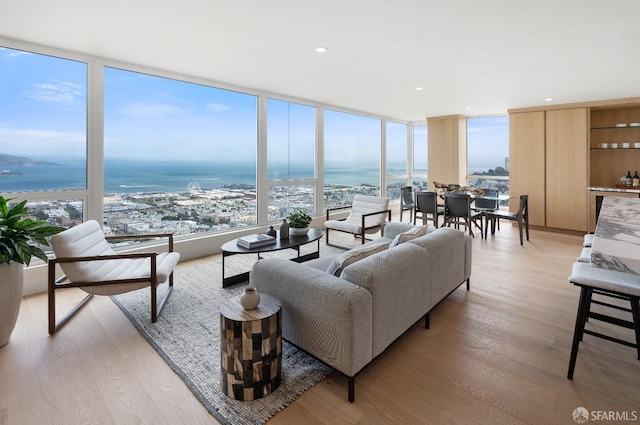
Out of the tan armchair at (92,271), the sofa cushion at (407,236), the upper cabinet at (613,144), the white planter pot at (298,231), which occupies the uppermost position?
the upper cabinet at (613,144)

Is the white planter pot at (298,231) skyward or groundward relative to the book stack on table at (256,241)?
skyward

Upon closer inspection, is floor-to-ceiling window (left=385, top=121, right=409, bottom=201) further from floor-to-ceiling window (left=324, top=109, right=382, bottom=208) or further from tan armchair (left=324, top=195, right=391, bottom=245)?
tan armchair (left=324, top=195, right=391, bottom=245)

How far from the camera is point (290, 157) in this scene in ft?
19.7

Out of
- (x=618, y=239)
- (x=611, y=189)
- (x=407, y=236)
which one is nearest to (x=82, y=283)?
(x=407, y=236)

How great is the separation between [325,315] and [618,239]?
1426mm

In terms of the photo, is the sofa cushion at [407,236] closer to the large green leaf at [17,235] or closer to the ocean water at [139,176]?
the large green leaf at [17,235]

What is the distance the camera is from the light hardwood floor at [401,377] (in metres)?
1.75

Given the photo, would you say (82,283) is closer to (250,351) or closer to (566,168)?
(250,351)

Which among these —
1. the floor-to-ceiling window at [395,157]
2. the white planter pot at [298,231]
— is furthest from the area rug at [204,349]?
the floor-to-ceiling window at [395,157]

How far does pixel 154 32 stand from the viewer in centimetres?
307

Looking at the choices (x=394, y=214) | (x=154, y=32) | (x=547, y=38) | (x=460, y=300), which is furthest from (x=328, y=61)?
(x=394, y=214)

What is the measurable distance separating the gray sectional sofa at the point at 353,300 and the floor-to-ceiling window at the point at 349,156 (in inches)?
178

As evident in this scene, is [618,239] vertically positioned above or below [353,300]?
above

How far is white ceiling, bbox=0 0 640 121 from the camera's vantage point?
2.59 m
